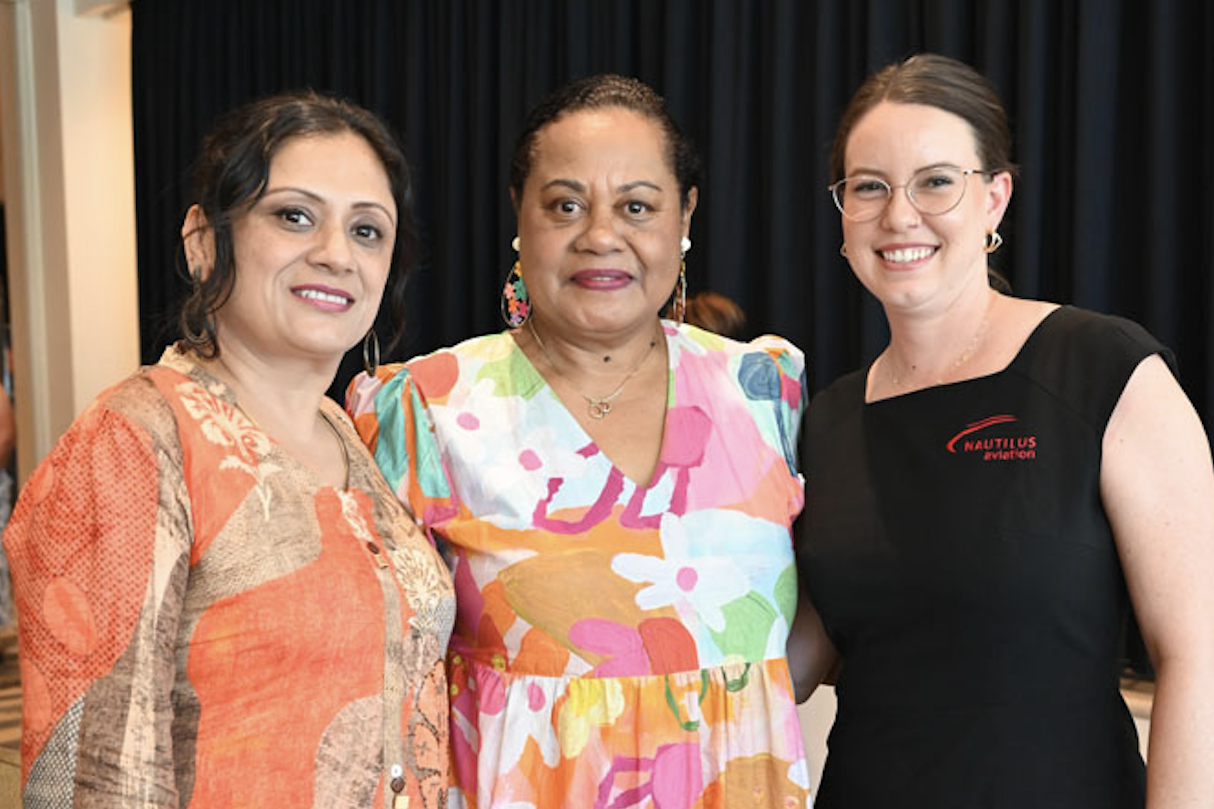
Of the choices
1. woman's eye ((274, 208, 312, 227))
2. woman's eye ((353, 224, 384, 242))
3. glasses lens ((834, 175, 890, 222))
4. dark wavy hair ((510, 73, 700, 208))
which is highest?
dark wavy hair ((510, 73, 700, 208))

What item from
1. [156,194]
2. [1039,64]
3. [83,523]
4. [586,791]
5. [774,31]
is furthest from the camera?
[156,194]

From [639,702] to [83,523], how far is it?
795mm

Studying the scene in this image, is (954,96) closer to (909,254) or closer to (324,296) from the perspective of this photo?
(909,254)

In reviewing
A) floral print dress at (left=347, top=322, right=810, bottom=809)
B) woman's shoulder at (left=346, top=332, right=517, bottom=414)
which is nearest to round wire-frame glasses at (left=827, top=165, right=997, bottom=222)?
floral print dress at (left=347, top=322, right=810, bottom=809)

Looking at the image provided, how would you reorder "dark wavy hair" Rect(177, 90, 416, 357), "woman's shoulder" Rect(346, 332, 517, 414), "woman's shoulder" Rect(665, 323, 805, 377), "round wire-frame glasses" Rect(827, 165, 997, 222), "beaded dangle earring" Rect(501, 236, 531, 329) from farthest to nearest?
1. "beaded dangle earring" Rect(501, 236, 531, 329)
2. "woman's shoulder" Rect(665, 323, 805, 377)
3. "woman's shoulder" Rect(346, 332, 517, 414)
4. "round wire-frame glasses" Rect(827, 165, 997, 222)
5. "dark wavy hair" Rect(177, 90, 416, 357)

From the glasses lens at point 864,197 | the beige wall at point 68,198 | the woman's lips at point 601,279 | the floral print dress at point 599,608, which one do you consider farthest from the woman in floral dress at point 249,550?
the beige wall at point 68,198

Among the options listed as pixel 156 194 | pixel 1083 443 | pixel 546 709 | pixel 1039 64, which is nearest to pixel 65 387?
pixel 156 194

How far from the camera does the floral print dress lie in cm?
184

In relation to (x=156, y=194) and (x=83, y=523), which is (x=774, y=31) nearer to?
(x=83, y=523)

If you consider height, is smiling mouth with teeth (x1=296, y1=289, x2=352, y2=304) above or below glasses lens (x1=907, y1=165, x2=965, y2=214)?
below

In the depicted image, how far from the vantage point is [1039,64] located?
355 centimetres

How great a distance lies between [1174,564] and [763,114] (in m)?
2.90

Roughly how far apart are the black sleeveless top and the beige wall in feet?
18.9

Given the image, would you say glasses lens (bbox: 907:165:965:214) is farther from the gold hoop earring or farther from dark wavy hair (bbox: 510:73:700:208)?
the gold hoop earring
